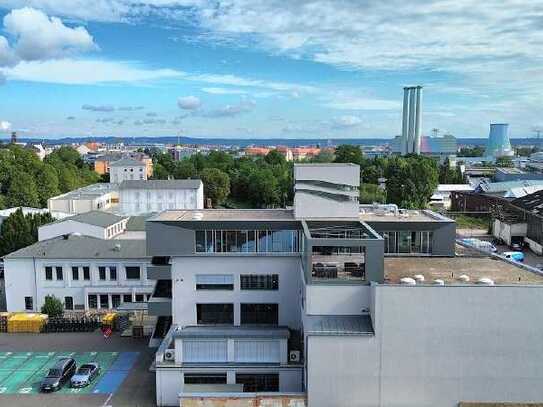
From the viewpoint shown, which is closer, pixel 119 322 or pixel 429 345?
pixel 429 345

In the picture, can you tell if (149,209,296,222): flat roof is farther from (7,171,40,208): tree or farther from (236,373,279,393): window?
(7,171,40,208): tree

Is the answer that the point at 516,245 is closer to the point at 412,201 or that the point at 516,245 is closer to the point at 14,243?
the point at 412,201

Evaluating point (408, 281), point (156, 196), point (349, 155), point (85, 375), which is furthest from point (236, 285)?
point (349, 155)

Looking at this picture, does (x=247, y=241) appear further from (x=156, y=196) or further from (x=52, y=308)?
(x=156, y=196)

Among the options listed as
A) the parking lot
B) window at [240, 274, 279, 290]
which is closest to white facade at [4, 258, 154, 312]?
the parking lot

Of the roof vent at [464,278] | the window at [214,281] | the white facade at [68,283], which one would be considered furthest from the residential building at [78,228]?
the roof vent at [464,278]

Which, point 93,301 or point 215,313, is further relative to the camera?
point 93,301

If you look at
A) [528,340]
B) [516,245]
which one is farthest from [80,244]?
[516,245]
